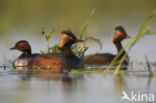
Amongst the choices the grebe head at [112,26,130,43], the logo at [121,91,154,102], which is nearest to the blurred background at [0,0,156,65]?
the grebe head at [112,26,130,43]

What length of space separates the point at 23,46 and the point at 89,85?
596cm

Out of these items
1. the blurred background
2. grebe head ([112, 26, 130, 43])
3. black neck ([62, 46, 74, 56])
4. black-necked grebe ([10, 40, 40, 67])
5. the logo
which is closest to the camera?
the logo

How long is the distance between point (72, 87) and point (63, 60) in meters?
3.88

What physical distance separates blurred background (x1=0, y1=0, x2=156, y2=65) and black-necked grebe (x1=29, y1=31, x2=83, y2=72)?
1426 mm

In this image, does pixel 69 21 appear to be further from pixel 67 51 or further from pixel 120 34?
pixel 67 51

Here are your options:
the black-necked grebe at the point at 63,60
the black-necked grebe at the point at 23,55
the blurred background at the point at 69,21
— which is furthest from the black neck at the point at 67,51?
the blurred background at the point at 69,21

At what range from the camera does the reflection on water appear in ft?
19.4

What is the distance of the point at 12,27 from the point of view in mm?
18516

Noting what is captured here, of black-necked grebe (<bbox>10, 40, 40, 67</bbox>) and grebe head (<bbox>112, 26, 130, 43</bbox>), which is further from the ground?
grebe head (<bbox>112, 26, 130, 43</bbox>)

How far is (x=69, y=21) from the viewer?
16.8 meters

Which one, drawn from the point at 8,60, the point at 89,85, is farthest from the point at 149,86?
the point at 8,60

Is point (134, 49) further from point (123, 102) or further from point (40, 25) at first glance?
point (123, 102)

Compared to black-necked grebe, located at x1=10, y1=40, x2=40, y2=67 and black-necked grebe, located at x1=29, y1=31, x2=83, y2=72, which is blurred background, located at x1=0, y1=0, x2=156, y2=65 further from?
black-necked grebe, located at x1=29, y1=31, x2=83, y2=72

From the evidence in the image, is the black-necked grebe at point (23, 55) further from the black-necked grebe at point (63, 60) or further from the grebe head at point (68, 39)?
the grebe head at point (68, 39)
